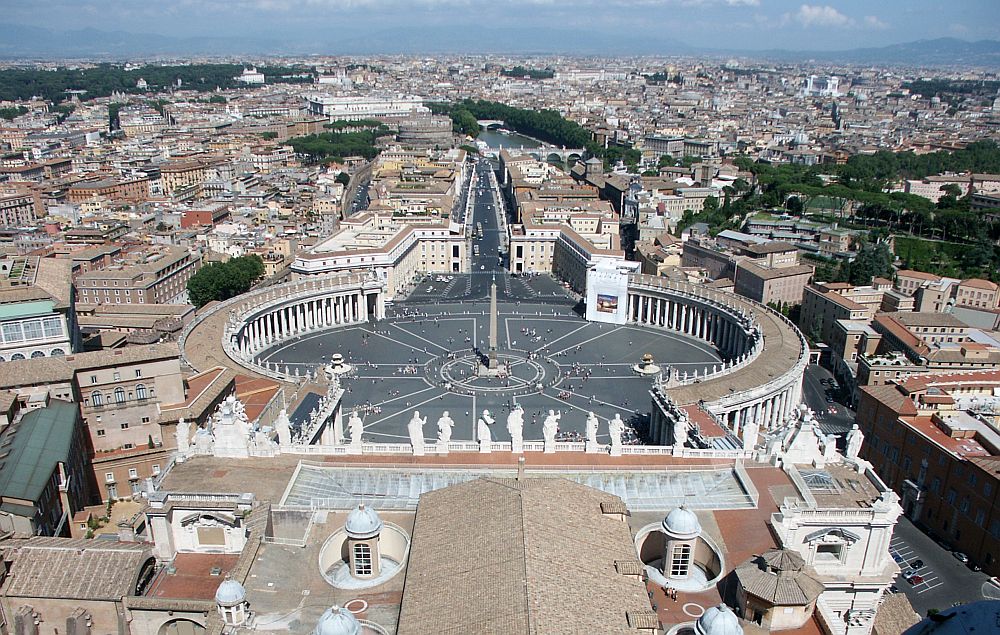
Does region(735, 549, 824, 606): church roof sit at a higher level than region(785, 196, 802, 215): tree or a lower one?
higher

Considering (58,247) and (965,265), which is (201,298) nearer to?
(58,247)

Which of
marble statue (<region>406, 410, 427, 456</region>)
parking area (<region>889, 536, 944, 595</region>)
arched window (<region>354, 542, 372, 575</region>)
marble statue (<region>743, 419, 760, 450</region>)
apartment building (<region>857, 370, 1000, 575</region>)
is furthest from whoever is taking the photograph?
apartment building (<region>857, 370, 1000, 575</region>)

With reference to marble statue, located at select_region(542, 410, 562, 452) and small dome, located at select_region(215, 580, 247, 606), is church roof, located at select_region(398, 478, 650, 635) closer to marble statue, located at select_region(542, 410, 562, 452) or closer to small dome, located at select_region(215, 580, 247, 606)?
small dome, located at select_region(215, 580, 247, 606)

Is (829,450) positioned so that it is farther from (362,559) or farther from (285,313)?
(285,313)

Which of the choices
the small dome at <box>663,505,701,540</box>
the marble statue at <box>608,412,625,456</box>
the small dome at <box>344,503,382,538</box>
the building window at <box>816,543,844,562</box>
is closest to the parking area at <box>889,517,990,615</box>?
the building window at <box>816,543,844,562</box>

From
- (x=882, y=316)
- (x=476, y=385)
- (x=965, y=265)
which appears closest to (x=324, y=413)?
(x=476, y=385)

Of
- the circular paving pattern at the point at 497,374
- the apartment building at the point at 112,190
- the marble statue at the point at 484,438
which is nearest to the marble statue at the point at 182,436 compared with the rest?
the marble statue at the point at 484,438

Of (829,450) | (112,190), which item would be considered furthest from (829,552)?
(112,190)
